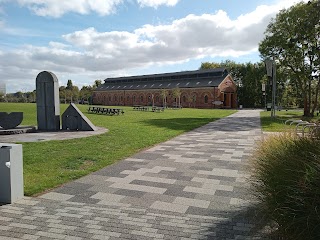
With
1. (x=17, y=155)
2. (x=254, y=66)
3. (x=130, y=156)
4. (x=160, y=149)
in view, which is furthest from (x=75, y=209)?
(x=254, y=66)

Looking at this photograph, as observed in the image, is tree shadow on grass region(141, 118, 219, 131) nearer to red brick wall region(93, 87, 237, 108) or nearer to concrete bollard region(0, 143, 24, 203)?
concrete bollard region(0, 143, 24, 203)

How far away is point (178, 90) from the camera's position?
63469mm

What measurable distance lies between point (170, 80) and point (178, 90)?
10940 mm

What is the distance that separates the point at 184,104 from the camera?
2648 inches

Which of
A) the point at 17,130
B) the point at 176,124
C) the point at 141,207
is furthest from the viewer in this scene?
the point at 176,124

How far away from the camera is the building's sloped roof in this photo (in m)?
65.4

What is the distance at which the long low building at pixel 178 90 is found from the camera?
208 feet

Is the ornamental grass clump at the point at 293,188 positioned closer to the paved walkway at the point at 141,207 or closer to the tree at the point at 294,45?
the paved walkway at the point at 141,207

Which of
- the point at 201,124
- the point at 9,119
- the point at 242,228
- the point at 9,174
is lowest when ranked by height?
the point at 242,228

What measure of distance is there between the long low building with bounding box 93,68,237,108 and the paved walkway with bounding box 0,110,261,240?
5684 cm

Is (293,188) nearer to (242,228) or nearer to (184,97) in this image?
(242,228)

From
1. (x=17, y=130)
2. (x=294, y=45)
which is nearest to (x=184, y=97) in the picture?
(x=294, y=45)

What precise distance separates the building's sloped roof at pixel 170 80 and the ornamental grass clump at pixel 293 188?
197ft

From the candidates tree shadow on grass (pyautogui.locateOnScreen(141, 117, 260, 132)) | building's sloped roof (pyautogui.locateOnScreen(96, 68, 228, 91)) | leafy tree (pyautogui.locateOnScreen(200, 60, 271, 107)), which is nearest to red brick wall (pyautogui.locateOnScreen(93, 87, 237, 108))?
building's sloped roof (pyautogui.locateOnScreen(96, 68, 228, 91))
